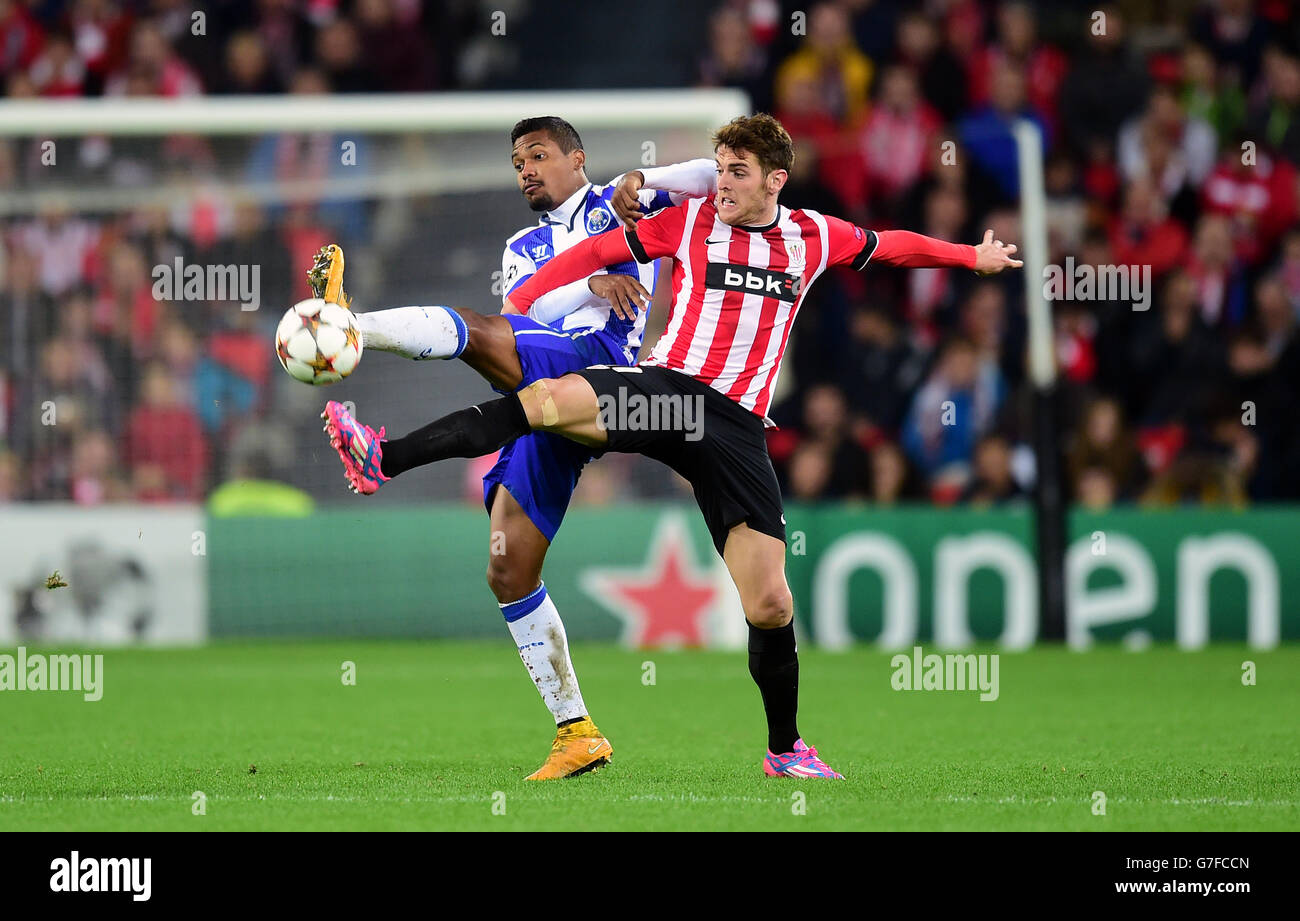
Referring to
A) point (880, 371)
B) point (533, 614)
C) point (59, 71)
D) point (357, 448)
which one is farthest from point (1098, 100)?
point (357, 448)

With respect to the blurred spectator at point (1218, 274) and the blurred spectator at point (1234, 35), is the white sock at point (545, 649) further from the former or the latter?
the blurred spectator at point (1234, 35)

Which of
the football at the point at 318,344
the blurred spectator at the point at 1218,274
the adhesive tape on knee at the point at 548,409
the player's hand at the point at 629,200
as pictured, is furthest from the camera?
the blurred spectator at the point at 1218,274

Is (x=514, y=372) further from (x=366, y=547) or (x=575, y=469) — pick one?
(x=366, y=547)

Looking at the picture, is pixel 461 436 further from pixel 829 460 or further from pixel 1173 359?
pixel 1173 359

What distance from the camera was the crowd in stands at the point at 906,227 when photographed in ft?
41.4

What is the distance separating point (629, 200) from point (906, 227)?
25.7 ft

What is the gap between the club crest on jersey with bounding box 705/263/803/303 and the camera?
258 inches

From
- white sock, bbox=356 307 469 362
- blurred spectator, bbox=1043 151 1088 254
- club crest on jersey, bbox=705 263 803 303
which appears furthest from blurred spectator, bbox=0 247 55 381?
blurred spectator, bbox=1043 151 1088 254

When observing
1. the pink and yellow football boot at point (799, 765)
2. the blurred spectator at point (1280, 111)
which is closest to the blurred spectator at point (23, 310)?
the pink and yellow football boot at point (799, 765)

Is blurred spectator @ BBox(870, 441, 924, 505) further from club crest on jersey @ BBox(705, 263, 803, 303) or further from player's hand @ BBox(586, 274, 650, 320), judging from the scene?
club crest on jersey @ BBox(705, 263, 803, 303)

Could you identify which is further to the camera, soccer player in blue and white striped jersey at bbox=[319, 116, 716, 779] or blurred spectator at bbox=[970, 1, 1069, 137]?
blurred spectator at bbox=[970, 1, 1069, 137]

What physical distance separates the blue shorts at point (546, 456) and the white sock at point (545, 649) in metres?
0.29

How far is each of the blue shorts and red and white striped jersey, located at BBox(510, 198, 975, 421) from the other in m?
0.24

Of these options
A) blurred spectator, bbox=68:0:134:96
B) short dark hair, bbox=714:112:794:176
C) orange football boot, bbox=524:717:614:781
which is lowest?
orange football boot, bbox=524:717:614:781
